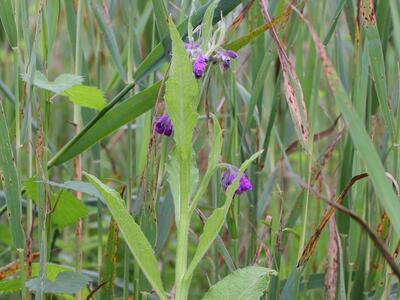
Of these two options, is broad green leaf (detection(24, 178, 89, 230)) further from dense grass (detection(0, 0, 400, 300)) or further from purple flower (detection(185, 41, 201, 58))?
purple flower (detection(185, 41, 201, 58))

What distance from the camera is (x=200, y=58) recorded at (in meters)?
0.86

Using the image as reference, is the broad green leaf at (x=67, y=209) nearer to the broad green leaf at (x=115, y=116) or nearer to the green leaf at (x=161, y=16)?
the broad green leaf at (x=115, y=116)

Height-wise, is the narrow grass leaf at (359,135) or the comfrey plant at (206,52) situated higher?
the comfrey plant at (206,52)

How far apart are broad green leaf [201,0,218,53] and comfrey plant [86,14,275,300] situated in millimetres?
19

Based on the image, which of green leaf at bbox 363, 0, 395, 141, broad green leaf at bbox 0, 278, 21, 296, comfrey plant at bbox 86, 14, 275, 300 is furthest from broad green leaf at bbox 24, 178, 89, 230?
green leaf at bbox 363, 0, 395, 141

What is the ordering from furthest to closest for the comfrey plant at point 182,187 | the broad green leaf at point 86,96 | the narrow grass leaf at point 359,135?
the broad green leaf at point 86,96, the comfrey plant at point 182,187, the narrow grass leaf at point 359,135

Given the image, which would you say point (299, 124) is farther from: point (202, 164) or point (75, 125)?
point (202, 164)

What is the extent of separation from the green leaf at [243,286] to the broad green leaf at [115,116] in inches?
11.1

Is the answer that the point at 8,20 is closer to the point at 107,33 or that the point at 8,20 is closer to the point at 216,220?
the point at 107,33

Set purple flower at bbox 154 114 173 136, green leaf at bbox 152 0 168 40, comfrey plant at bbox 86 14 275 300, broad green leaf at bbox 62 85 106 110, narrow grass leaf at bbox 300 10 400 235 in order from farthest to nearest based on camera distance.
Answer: broad green leaf at bbox 62 85 106 110
green leaf at bbox 152 0 168 40
purple flower at bbox 154 114 173 136
comfrey plant at bbox 86 14 275 300
narrow grass leaf at bbox 300 10 400 235

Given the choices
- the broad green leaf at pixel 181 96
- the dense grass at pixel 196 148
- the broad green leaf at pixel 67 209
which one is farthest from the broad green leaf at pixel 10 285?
the broad green leaf at pixel 181 96

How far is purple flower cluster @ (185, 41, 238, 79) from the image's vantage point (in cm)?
86

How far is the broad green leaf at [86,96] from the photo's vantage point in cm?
115

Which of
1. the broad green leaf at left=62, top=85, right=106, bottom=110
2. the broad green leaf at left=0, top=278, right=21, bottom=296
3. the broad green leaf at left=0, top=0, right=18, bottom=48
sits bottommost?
the broad green leaf at left=0, top=278, right=21, bottom=296
